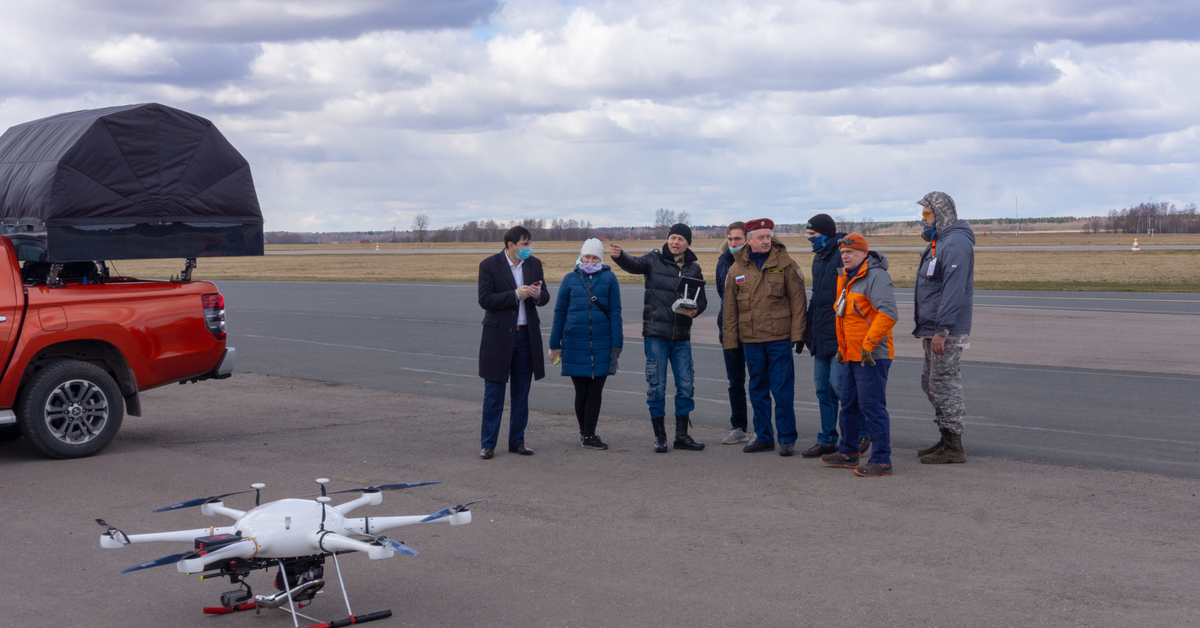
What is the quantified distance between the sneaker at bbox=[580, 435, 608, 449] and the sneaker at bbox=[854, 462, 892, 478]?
2.28m

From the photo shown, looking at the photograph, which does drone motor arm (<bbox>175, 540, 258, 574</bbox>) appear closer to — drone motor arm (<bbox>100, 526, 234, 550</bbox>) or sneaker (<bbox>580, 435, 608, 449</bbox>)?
drone motor arm (<bbox>100, 526, 234, 550</bbox>)

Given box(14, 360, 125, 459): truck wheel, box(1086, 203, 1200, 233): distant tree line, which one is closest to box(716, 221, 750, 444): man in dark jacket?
box(14, 360, 125, 459): truck wheel

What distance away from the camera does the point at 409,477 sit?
7.29 m

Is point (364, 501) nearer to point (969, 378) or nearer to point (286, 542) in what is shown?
point (286, 542)

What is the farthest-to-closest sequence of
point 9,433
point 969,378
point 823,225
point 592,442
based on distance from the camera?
point 969,378, point 9,433, point 592,442, point 823,225

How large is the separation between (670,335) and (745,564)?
10.8 ft

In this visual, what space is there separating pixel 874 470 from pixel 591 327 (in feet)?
8.81

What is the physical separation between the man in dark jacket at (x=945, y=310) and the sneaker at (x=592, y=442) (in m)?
2.73

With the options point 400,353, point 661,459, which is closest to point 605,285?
point 661,459

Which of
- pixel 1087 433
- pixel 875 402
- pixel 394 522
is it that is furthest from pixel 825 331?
pixel 394 522

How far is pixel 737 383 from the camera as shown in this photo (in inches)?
337

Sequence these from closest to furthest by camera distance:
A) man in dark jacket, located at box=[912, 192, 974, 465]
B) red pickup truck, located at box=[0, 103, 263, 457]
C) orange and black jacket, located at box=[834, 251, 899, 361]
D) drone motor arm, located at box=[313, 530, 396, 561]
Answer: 1. drone motor arm, located at box=[313, 530, 396, 561]
2. orange and black jacket, located at box=[834, 251, 899, 361]
3. man in dark jacket, located at box=[912, 192, 974, 465]
4. red pickup truck, located at box=[0, 103, 263, 457]

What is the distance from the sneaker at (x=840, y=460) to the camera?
753 cm

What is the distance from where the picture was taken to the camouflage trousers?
24.8 ft
